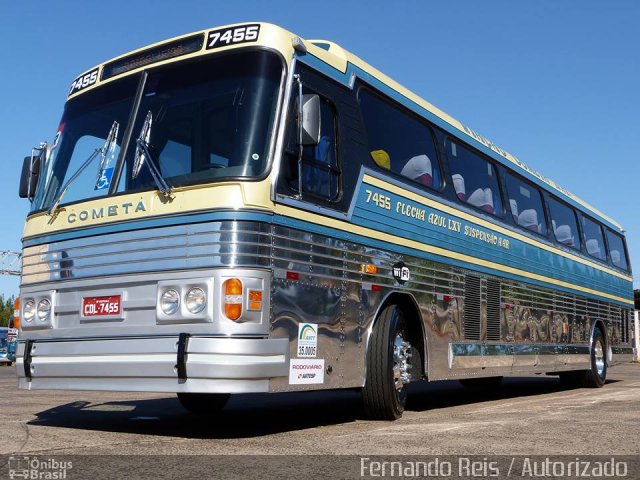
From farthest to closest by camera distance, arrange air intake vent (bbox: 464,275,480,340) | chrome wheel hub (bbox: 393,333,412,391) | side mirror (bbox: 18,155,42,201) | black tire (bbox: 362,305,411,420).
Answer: air intake vent (bbox: 464,275,480,340)
chrome wheel hub (bbox: 393,333,412,391)
side mirror (bbox: 18,155,42,201)
black tire (bbox: 362,305,411,420)

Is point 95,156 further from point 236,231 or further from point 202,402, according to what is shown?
point 202,402

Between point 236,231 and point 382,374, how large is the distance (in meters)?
2.31

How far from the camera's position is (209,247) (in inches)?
235

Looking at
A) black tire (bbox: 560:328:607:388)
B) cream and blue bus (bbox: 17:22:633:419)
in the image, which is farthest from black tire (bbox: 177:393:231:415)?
black tire (bbox: 560:328:607:388)

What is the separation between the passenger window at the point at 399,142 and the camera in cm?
792

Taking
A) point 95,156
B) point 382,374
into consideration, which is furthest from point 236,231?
point 382,374

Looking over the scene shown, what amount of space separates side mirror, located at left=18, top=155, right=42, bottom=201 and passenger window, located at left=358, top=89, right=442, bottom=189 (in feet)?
10.7

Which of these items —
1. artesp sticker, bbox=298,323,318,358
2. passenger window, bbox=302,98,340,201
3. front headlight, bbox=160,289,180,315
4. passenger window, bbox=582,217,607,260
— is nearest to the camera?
front headlight, bbox=160,289,180,315

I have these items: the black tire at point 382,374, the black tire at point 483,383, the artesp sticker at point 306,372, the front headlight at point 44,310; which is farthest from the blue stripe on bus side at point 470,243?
the front headlight at point 44,310

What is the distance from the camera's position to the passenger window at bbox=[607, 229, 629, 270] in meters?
17.3

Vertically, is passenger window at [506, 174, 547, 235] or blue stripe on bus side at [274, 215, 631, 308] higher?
passenger window at [506, 174, 547, 235]

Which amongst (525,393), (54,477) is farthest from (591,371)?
(54,477)

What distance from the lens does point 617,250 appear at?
17797mm

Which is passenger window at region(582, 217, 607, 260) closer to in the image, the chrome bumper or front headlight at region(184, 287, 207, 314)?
the chrome bumper
